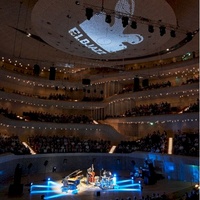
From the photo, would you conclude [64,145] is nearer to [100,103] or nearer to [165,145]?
[100,103]

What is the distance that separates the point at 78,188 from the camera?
1628 centimetres

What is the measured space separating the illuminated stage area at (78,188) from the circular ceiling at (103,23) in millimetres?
10246

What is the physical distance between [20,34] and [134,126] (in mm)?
17158

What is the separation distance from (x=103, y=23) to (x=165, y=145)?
12.8m

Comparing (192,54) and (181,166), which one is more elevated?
(192,54)

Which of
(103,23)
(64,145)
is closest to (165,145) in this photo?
(64,145)

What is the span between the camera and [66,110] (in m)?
32.8

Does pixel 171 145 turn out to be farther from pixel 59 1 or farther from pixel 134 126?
pixel 59 1

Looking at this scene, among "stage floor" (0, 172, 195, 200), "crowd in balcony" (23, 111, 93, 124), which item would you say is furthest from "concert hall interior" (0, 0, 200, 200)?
"crowd in balcony" (23, 111, 93, 124)

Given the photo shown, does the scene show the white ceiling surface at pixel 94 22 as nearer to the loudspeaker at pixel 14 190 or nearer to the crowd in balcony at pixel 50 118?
the crowd in balcony at pixel 50 118

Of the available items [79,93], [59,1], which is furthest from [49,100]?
[59,1]

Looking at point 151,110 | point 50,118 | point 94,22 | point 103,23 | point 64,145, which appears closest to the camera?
point 94,22

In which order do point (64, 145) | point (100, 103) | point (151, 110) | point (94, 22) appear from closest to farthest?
point (94, 22)
point (64, 145)
point (151, 110)
point (100, 103)

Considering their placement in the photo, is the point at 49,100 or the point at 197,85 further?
the point at 49,100
